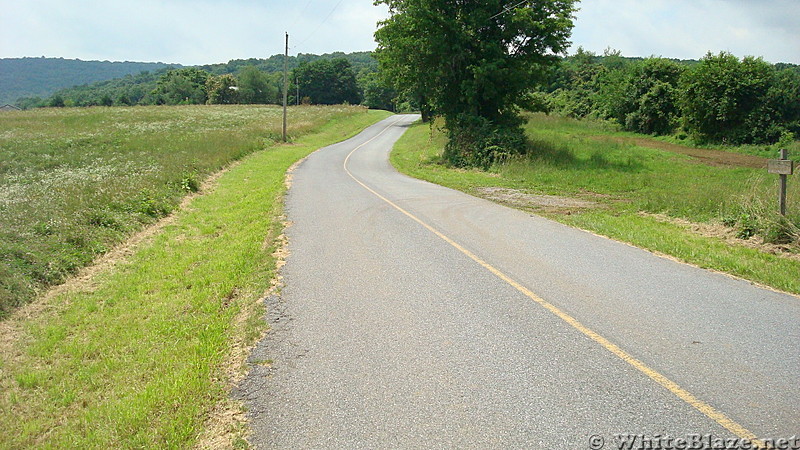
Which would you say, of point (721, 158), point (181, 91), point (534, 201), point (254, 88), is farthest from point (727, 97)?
point (181, 91)

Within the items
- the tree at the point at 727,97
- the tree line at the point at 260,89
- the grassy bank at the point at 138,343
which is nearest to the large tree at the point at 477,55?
the tree at the point at 727,97

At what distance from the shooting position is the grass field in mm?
8984

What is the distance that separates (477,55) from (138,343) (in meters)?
25.1

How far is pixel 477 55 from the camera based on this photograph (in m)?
27.7

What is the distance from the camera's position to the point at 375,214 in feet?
43.3

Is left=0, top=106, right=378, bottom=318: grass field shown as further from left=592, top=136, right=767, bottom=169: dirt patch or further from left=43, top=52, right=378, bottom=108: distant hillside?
left=43, top=52, right=378, bottom=108: distant hillside

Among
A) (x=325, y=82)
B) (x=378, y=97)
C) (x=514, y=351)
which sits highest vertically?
(x=325, y=82)

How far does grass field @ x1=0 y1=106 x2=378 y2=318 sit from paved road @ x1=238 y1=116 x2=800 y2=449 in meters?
4.27

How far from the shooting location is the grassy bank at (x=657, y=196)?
923 cm

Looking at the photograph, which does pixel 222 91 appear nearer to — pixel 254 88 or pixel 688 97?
pixel 254 88

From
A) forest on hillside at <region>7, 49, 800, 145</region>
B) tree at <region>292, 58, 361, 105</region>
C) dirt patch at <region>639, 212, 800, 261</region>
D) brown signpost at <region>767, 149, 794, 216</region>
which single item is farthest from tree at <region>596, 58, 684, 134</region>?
tree at <region>292, 58, 361, 105</region>

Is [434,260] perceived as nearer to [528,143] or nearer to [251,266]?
[251,266]

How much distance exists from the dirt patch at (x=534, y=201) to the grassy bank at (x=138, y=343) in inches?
288

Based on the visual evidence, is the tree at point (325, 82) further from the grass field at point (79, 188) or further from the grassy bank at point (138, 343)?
the grassy bank at point (138, 343)
